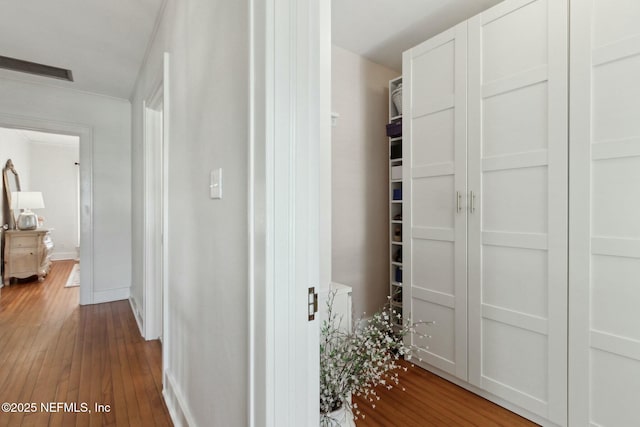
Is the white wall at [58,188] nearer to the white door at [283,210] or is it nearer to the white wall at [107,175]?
the white wall at [107,175]

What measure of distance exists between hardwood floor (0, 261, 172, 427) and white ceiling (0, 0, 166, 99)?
2.45 m

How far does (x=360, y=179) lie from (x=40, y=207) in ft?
17.3

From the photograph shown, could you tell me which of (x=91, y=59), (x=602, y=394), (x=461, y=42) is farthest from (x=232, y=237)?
(x=91, y=59)

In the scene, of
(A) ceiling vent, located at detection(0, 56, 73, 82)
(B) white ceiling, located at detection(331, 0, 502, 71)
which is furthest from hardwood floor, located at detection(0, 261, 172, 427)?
(B) white ceiling, located at detection(331, 0, 502, 71)

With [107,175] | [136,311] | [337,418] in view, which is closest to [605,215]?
[337,418]

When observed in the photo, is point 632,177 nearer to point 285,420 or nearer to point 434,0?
point 434,0

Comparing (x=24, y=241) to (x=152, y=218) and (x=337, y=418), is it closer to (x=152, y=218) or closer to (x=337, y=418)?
(x=152, y=218)

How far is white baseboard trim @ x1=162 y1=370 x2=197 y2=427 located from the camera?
1.51m

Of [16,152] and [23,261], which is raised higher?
[16,152]

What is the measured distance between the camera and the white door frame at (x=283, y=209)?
30.2 inches

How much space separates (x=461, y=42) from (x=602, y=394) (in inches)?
80.7

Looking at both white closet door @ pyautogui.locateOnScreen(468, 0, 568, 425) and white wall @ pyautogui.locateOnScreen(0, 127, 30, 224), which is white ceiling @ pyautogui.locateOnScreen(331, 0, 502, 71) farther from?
white wall @ pyautogui.locateOnScreen(0, 127, 30, 224)

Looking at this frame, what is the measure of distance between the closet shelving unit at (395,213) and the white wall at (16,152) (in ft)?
17.8

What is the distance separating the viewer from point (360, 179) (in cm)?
291
